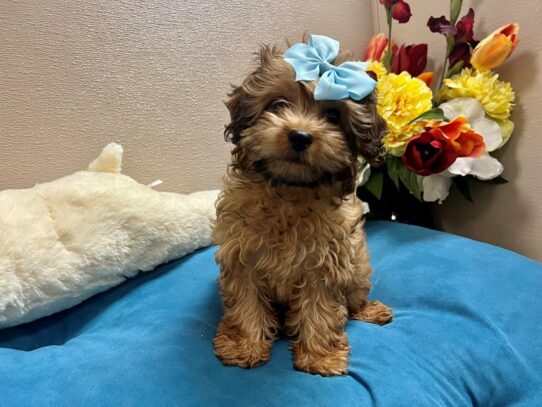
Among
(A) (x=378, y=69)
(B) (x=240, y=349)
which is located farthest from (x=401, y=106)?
(B) (x=240, y=349)

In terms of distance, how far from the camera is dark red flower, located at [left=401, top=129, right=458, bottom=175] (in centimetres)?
173

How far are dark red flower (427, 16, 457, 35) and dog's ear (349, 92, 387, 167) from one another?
87 centimetres

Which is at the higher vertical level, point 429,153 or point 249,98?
point 249,98

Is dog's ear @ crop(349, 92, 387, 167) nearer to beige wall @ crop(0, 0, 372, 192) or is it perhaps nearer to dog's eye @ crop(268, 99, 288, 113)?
dog's eye @ crop(268, 99, 288, 113)

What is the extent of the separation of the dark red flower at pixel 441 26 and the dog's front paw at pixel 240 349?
135cm

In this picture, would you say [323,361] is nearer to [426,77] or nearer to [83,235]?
[83,235]

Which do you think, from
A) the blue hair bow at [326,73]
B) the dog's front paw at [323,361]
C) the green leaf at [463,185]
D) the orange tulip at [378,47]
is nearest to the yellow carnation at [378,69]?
the orange tulip at [378,47]

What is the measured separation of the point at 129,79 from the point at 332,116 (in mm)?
920

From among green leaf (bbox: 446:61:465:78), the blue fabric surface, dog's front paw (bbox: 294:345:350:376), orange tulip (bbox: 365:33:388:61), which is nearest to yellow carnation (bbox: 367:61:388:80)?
orange tulip (bbox: 365:33:388:61)

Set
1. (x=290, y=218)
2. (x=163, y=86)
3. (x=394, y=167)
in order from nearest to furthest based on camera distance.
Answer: (x=290, y=218)
(x=163, y=86)
(x=394, y=167)

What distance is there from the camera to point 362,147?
1.17m

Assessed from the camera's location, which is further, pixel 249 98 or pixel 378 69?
pixel 378 69

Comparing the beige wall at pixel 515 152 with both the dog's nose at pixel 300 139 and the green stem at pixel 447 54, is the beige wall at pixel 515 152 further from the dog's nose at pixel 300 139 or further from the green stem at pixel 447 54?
the dog's nose at pixel 300 139

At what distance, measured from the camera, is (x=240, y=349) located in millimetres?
1168
